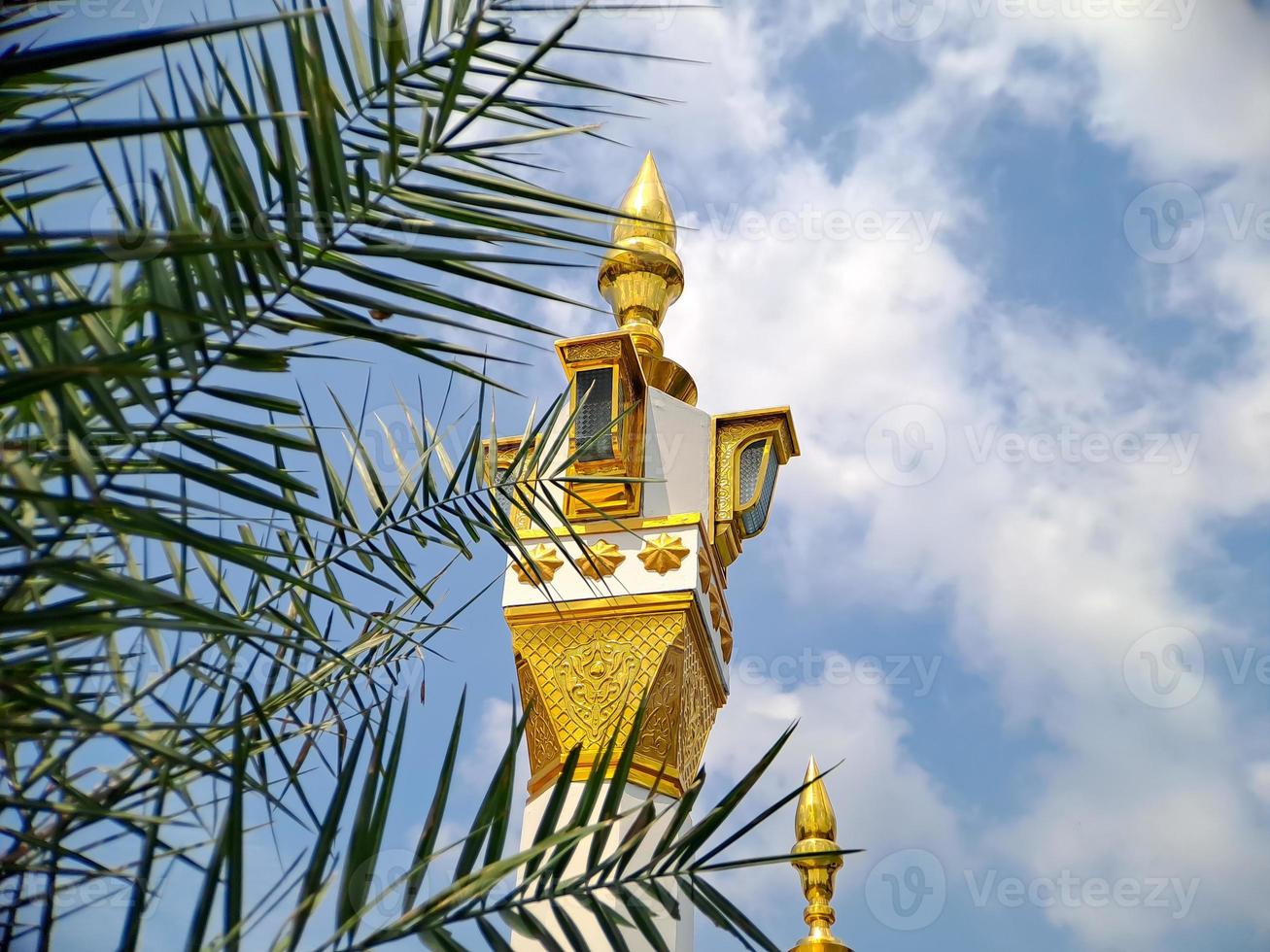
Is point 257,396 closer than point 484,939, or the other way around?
point 484,939

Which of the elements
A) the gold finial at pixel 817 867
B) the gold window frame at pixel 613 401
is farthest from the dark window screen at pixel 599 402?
the gold finial at pixel 817 867

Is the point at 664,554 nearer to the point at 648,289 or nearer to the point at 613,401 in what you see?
the point at 613,401

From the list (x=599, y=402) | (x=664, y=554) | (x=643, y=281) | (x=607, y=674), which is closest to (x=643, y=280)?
(x=643, y=281)

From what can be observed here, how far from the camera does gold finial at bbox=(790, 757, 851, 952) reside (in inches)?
207

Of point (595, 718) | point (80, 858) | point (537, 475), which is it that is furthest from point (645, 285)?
point (80, 858)

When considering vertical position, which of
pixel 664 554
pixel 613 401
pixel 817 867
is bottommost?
pixel 817 867

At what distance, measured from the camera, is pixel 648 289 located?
5098 millimetres

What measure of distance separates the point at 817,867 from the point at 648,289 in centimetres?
246

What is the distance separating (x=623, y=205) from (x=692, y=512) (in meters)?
1.52

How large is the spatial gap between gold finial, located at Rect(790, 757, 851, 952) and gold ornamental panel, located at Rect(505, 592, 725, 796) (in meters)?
1.00

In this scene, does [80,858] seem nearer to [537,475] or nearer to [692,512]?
[537,475]

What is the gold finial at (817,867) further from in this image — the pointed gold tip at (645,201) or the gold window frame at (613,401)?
the pointed gold tip at (645,201)

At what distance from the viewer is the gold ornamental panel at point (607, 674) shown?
4309 millimetres

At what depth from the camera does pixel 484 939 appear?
45.6 inches
